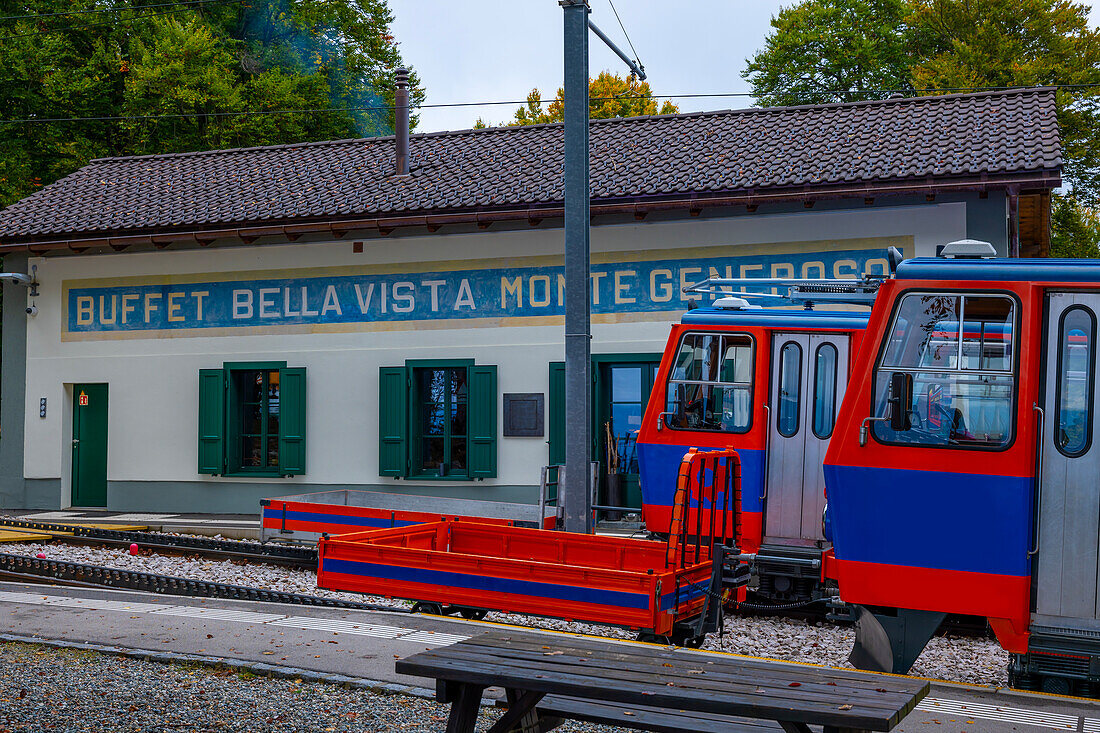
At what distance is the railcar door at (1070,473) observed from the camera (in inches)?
273

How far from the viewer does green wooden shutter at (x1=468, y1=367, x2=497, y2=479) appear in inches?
723

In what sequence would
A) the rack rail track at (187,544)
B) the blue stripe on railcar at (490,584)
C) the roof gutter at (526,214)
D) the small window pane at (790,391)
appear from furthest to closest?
the roof gutter at (526,214) → the rack rail track at (187,544) → the small window pane at (790,391) → the blue stripe on railcar at (490,584)

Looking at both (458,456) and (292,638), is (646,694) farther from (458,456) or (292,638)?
(458,456)

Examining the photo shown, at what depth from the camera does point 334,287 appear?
19.6 metres

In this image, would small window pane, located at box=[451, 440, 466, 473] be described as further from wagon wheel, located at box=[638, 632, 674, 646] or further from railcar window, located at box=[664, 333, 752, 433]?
wagon wheel, located at box=[638, 632, 674, 646]

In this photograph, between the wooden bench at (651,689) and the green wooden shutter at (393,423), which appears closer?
the wooden bench at (651,689)

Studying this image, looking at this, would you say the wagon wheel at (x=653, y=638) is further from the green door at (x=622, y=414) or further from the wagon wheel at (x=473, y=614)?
the green door at (x=622, y=414)

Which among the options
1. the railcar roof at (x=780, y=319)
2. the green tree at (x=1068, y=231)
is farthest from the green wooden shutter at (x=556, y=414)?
the green tree at (x=1068, y=231)

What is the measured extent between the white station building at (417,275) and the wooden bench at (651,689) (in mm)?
12257

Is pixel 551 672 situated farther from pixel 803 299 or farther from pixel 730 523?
pixel 803 299

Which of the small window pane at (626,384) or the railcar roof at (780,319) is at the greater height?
the railcar roof at (780,319)

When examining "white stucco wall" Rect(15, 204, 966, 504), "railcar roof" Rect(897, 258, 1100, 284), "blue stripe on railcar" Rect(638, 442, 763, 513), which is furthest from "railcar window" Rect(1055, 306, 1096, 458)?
"white stucco wall" Rect(15, 204, 966, 504)

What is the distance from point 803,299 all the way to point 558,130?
10.8 metres

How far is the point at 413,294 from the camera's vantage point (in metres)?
19.1
